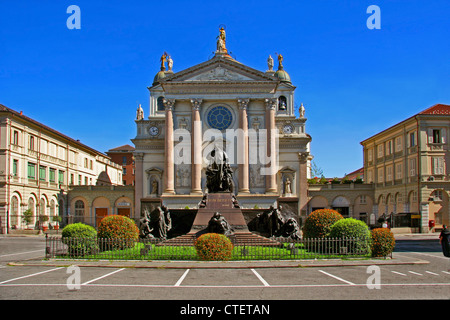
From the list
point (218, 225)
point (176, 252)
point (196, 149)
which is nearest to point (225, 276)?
point (176, 252)

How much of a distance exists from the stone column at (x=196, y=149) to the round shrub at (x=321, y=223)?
3167 centimetres

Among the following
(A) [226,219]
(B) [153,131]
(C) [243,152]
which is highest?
(B) [153,131]

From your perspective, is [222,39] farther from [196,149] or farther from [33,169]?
[33,169]

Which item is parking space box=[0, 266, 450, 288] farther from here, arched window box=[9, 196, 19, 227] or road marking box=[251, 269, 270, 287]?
arched window box=[9, 196, 19, 227]

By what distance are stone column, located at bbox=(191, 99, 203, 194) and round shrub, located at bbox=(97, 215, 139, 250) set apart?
32.5 m

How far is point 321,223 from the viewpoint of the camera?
24984 millimetres

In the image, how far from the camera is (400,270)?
17.7 m

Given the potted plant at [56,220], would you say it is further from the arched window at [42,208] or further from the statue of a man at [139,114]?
the statue of a man at [139,114]

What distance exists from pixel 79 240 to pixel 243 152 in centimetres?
3629

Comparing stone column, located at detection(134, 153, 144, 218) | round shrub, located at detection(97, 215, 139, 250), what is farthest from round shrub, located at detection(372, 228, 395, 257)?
stone column, located at detection(134, 153, 144, 218)

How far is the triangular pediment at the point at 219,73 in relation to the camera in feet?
190

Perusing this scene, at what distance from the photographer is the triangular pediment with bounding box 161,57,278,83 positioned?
58.1 meters

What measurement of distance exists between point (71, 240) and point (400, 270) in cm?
1377
